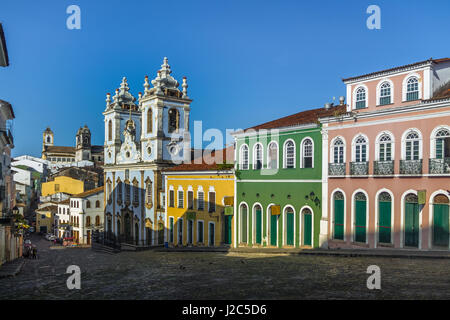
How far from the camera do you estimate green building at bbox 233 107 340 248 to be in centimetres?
2547

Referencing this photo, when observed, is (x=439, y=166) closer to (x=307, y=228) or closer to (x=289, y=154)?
(x=307, y=228)

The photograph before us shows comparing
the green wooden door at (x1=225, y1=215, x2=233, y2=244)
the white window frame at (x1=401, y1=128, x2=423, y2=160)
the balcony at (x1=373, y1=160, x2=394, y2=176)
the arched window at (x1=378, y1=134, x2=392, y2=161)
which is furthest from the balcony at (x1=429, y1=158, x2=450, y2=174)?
the green wooden door at (x1=225, y1=215, x2=233, y2=244)

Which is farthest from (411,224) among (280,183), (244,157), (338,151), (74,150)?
(74,150)

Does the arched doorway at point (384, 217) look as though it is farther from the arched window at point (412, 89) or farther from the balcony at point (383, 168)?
the arched window at point (412, 89)

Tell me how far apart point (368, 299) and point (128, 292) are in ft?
24.8

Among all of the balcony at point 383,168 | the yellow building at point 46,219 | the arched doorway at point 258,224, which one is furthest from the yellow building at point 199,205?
the yellow building at point 46,219

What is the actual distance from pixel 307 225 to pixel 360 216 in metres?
3.48

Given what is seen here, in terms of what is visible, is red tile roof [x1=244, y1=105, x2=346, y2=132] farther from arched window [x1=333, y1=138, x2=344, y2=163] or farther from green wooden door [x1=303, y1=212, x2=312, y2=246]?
green wooden door [x1=303, y1=212, x2=312, y2=246]

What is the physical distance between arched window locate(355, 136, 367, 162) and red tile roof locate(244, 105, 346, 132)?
2.05 meters

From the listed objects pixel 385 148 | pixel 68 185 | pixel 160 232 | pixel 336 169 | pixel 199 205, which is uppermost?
pixel 385 148

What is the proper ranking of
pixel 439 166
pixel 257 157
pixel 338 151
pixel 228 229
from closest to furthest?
pixel 439 166, pixel 338 151, pixel 257 157, pixel 228 229

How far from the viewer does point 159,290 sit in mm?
14922

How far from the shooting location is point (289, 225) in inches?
1048
